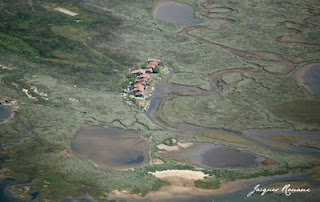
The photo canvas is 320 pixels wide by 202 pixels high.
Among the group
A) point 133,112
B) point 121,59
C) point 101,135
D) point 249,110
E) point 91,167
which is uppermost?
point 121,59

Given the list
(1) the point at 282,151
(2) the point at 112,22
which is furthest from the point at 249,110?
(2) the point at 112,22

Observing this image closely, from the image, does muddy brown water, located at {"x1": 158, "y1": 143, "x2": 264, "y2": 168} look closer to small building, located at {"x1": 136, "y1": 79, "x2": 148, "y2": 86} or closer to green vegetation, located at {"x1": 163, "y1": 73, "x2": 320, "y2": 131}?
green vegetation, located at {"x1": 163, "y1": 73, "x2": 320, "y2": 131}

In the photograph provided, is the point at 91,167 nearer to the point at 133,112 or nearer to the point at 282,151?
the point at 133,112

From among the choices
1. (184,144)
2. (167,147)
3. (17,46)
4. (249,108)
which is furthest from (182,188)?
(17,46)

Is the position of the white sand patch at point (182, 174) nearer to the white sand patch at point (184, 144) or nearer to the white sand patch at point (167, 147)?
the white sand patch at point (167, 147)

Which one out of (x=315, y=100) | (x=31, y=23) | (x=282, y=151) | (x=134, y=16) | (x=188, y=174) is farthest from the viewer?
(x=134, y=16)

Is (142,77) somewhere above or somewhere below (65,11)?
below

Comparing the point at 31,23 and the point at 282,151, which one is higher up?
the point at 31,23

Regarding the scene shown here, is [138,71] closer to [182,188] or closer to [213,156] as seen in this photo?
[213,156]
